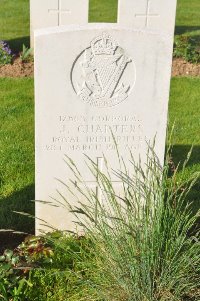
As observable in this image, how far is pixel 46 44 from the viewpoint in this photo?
3514 mm

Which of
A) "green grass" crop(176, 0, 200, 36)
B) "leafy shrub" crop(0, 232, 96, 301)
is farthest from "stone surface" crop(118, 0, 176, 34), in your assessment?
"leafy shrub" crop(0, 232, 96, 301)

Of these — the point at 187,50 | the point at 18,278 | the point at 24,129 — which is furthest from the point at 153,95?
the point at 187,50

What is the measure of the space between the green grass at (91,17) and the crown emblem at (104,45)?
20.4ft

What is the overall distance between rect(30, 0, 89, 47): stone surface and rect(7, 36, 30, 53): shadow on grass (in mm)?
1174

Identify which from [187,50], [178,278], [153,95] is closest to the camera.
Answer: [178,278]

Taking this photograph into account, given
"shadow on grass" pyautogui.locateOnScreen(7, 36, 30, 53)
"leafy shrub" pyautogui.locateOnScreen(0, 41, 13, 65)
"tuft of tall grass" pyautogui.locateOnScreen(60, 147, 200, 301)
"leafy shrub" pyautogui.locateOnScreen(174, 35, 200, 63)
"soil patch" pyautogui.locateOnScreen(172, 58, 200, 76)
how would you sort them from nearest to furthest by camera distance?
"tuft of tall grass" pyautogui.locateOnScreen(60, 147, 200, 301)
"leafy shrub" pyautogui.locateOnScreen(0, 41, 13, 65)
"soil patch" pyautogui.locateOnScreen(172, 58, 200, 76)
"leafy shrub" pyautogui.locateOnScreen(174, 35, 200, 63)
"shadow on grass" pyautogui.locateOnScreen(7, 36, 30, 53)

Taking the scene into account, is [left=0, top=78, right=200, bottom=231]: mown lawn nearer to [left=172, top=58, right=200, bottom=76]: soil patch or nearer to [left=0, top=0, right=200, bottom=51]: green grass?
[left=172, top=58, right=200, bottom=76]: soil patch

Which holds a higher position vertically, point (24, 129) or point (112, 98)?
point (112, 98)

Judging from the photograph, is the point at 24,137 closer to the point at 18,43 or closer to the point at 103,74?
the point at 103,74

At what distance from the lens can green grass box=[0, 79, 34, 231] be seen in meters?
4.69

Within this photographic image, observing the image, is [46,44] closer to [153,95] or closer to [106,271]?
[153,95]

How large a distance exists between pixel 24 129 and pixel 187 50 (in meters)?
3.55

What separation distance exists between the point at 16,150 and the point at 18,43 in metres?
4.77

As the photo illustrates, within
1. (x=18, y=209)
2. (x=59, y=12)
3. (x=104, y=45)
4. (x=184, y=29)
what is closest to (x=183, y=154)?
(x=18, y=209)
